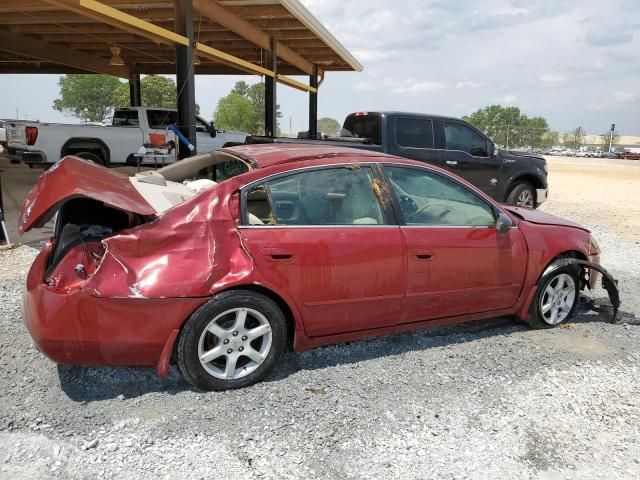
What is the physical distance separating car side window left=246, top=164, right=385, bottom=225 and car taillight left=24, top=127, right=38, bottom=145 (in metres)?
10.1

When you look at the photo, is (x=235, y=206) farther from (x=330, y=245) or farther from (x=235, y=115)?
(x=235, y=115)

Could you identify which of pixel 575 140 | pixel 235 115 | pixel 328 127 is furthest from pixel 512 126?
pixel 235 115

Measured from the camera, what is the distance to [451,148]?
30.3ft

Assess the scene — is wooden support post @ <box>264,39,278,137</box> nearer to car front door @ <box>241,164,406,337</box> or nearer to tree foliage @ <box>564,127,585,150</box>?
car front door @ <box>241,164,406,337</box>

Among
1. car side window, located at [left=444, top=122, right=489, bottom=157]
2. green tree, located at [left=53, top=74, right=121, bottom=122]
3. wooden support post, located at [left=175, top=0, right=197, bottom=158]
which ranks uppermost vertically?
green tree, located at [left=53, top=74, right=121, bottom=122]

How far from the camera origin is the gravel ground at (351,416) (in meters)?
2.66

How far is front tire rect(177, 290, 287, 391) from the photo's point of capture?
123 inches

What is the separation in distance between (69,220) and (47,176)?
1.00ft

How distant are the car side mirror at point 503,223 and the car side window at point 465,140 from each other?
17.5 ft

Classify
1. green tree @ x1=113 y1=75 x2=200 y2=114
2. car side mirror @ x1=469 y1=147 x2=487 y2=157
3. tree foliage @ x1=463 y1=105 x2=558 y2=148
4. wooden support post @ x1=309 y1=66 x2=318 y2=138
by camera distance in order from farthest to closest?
1. tree foliage @ x1=463 y1=105 x2=558 y2=148
2. green tree @ x1=113 y1=75 x2=200 y2=114
3. wooden support post @ x1=309 y1=66 x2=318 y2=138
4. car side mirror @ x1=469 y1=147 x2=487 y2=157

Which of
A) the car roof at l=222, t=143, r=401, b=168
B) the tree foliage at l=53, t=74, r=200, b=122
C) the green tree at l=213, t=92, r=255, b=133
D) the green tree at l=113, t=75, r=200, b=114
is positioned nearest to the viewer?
the car roof at l=222, t=143, r=401, b=168

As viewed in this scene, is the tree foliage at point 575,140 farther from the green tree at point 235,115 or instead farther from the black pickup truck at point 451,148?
the black pickup truck at point 451,148

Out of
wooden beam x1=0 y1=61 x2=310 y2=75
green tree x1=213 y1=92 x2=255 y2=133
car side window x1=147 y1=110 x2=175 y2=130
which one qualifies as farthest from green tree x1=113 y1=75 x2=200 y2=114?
car side window x1=147 y1=110 x2=175 y2=130

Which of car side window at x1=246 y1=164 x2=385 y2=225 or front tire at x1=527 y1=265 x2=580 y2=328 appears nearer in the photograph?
car side window at x1=246 y1=164 x2=385 y2=225
